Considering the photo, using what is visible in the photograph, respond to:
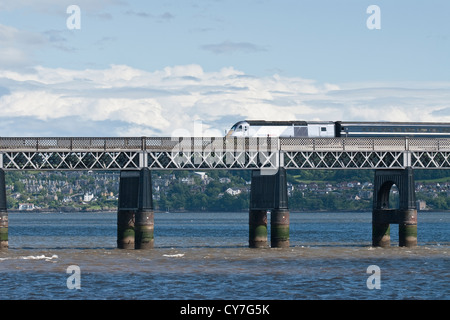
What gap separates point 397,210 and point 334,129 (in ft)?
37.5

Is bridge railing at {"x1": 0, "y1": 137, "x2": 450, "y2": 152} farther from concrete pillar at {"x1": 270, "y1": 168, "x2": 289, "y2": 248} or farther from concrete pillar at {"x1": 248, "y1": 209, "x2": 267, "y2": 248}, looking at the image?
concrete pillar at {"x1": 248, "y1": 209, "x2": 267, "y2": 248}

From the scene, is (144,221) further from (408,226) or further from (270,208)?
(408,226)

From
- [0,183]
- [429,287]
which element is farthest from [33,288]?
[0,183]

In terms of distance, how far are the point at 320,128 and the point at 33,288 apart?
146 ft

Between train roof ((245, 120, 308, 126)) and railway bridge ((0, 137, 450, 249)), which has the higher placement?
train roof ((245, 120, 308, 126))

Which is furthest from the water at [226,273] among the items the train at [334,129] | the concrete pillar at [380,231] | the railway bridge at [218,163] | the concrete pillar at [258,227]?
the train at [334,129]

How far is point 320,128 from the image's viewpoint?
3595 inches

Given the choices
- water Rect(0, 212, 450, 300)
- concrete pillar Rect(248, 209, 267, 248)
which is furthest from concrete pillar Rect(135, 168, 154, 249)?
concrete pillar Rect(248, 209, 267, 248)

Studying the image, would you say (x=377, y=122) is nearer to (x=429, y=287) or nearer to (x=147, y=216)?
(x=147, y=216)

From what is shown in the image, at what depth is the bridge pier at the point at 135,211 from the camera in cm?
7925

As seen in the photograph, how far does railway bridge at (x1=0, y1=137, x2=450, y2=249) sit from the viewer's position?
80.9 m

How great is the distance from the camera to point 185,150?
83000 mm

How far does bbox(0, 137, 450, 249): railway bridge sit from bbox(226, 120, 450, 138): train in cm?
394
